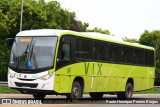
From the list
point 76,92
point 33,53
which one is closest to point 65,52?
point 33,53

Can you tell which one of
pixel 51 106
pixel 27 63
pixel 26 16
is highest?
pixel 26 16

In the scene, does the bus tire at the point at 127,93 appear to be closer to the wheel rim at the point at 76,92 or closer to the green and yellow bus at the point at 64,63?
the green and yellow bus at the point at 64,63

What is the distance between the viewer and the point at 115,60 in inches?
997

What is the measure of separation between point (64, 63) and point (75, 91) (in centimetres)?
165

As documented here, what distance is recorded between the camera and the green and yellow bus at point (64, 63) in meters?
19.4

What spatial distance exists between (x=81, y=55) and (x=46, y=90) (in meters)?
2.99

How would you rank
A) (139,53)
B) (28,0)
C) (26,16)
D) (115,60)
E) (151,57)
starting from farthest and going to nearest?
(28,0)
(26,16)
(151,57)
(139,53)
(115,60)

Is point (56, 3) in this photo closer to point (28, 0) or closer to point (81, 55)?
point (28, 0)

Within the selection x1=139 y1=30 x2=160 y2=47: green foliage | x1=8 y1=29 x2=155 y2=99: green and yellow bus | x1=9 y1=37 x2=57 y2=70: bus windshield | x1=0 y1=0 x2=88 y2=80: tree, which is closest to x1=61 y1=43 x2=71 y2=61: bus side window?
x1=8 y1=29 x2=155 y2=99: green and yellow bus

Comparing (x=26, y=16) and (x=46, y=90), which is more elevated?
(x=26, y=16)

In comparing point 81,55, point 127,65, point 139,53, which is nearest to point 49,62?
point 81,55

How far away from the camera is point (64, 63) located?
1998 cm

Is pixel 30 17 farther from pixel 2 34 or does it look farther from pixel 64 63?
pixel 64 63

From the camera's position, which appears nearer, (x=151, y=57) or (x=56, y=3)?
(x=151, y=57)
